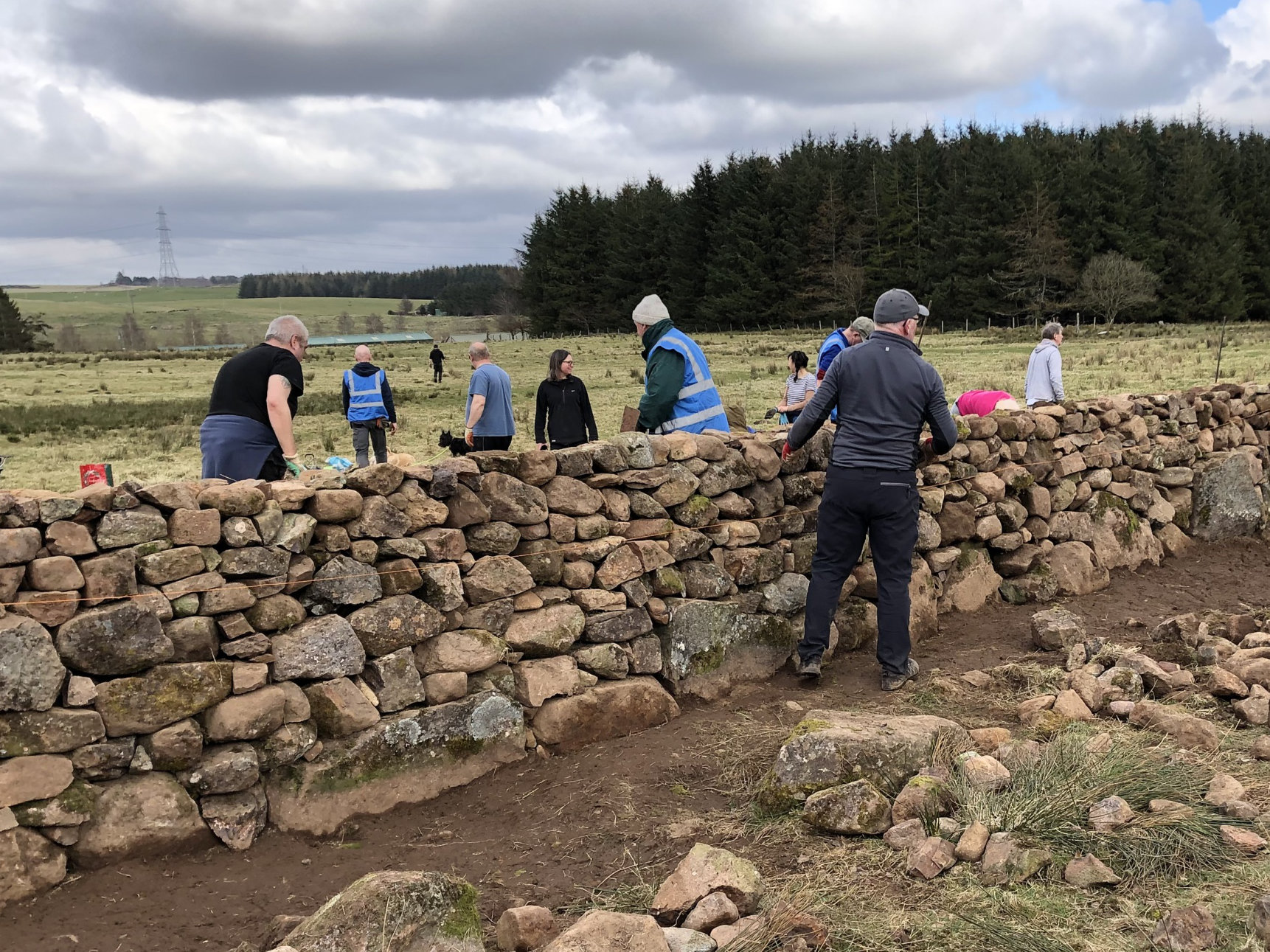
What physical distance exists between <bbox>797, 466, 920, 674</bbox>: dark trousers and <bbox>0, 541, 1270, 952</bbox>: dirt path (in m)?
0.32

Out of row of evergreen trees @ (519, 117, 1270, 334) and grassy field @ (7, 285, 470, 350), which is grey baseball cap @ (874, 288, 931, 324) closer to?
row of evergreen trees @ (519, 117, 1270, 334)

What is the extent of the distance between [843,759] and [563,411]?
573 centimetres

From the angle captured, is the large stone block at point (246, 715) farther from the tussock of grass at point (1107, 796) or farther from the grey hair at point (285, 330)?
the tussock of grass at point (1107, 796)

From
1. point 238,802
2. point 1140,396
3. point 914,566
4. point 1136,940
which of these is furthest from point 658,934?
point 1140,396

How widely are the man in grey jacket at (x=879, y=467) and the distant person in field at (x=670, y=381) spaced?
818 mm

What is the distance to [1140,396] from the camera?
942 centimetres

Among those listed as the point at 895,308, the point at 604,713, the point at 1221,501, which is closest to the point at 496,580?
the point at 604,713

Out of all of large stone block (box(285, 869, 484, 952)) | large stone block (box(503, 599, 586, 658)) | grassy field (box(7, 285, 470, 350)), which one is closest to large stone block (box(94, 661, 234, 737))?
large stone block (box(285, 869, 484, 952))

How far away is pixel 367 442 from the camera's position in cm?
1241

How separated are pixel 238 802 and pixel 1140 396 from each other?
8.29 metres

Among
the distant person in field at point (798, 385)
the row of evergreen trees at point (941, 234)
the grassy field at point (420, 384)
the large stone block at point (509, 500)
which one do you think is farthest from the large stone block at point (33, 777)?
the row of evergreen trees at point (941, 234)

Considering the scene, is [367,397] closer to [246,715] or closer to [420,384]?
[246,715]

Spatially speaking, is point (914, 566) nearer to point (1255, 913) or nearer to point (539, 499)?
point (539, 499)

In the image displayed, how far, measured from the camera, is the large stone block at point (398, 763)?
4.71 metres
